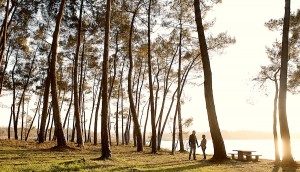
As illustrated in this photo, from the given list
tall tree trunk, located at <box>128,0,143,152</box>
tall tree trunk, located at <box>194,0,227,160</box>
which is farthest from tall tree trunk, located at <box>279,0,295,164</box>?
tall tree trunk, located at <box>128,0,143,152</box>

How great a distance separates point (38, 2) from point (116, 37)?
379 inches

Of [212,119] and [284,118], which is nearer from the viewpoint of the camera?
[212,119]

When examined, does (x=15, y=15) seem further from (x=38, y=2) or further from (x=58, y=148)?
(x=58, y=148)

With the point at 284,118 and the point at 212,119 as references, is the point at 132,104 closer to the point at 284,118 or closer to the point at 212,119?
the point at 212,119

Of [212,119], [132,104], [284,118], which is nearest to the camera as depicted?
[212,119]

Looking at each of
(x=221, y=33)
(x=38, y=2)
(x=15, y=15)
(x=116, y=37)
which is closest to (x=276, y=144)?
(x=221, y=33)

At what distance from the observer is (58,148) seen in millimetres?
17969

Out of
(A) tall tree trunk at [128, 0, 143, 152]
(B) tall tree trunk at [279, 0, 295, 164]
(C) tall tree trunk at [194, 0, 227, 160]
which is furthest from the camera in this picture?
(A) tall tree trunk at [128, 0, 143, 152]

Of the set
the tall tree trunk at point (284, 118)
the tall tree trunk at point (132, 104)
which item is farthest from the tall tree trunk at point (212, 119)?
the tall tree trunk at point (132, 104)

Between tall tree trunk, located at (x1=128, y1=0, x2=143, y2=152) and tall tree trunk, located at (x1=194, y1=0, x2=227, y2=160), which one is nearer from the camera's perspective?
tall tree trunk, located at (x1=194, y1=0, x2=227, y2=160)

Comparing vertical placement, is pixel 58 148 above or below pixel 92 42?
below

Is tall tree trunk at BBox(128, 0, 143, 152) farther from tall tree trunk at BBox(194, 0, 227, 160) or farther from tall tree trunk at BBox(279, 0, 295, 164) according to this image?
tall tree trunk at BBox(279, 0, 295, 164)

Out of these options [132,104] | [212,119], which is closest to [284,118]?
[212,119]

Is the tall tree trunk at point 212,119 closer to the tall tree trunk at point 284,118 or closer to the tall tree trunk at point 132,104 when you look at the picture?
the tall tree trunk at point 284,118
